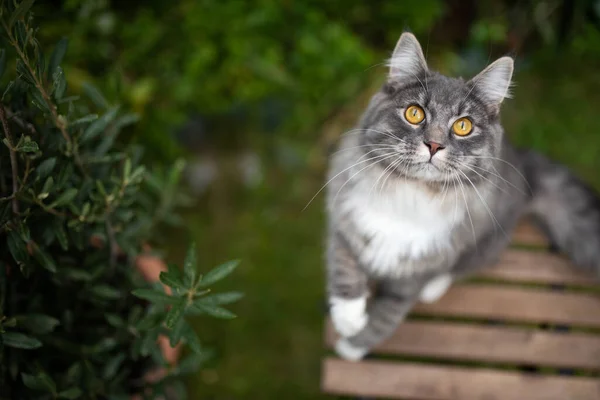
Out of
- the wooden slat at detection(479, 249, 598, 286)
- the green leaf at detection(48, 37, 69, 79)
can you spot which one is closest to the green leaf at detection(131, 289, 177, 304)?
the green leaf at detection(48, 37, 69, 79)

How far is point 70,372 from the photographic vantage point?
1.26 meters

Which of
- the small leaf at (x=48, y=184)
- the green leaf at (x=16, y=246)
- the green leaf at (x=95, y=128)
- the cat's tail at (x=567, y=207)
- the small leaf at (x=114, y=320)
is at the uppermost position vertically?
the cat's tail at (x=567, y=207)

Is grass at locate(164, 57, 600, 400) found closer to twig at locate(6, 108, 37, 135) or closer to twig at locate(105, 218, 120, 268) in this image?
twig at locate(105, 218, 120, 268)

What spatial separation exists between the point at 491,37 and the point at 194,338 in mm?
1610

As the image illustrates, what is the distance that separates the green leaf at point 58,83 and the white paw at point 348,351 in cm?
104

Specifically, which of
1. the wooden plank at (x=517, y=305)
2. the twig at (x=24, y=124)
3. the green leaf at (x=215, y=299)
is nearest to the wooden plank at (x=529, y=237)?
the wooden plank at (x=517, y=305)

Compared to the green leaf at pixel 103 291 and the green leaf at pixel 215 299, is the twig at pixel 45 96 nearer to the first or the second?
the green leaf at pixel 103 291

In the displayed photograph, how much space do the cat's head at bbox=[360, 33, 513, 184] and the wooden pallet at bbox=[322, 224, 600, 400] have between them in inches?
25.4

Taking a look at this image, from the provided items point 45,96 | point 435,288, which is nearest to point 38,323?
point 45,96

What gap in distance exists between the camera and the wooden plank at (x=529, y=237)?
1.80m

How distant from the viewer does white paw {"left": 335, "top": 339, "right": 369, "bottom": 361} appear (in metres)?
1.52

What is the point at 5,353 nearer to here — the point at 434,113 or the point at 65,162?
the point at 65,162

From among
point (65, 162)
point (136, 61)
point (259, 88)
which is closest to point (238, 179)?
point (259, 88)

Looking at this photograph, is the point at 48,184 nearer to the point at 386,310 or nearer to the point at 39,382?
the point at 39,382
